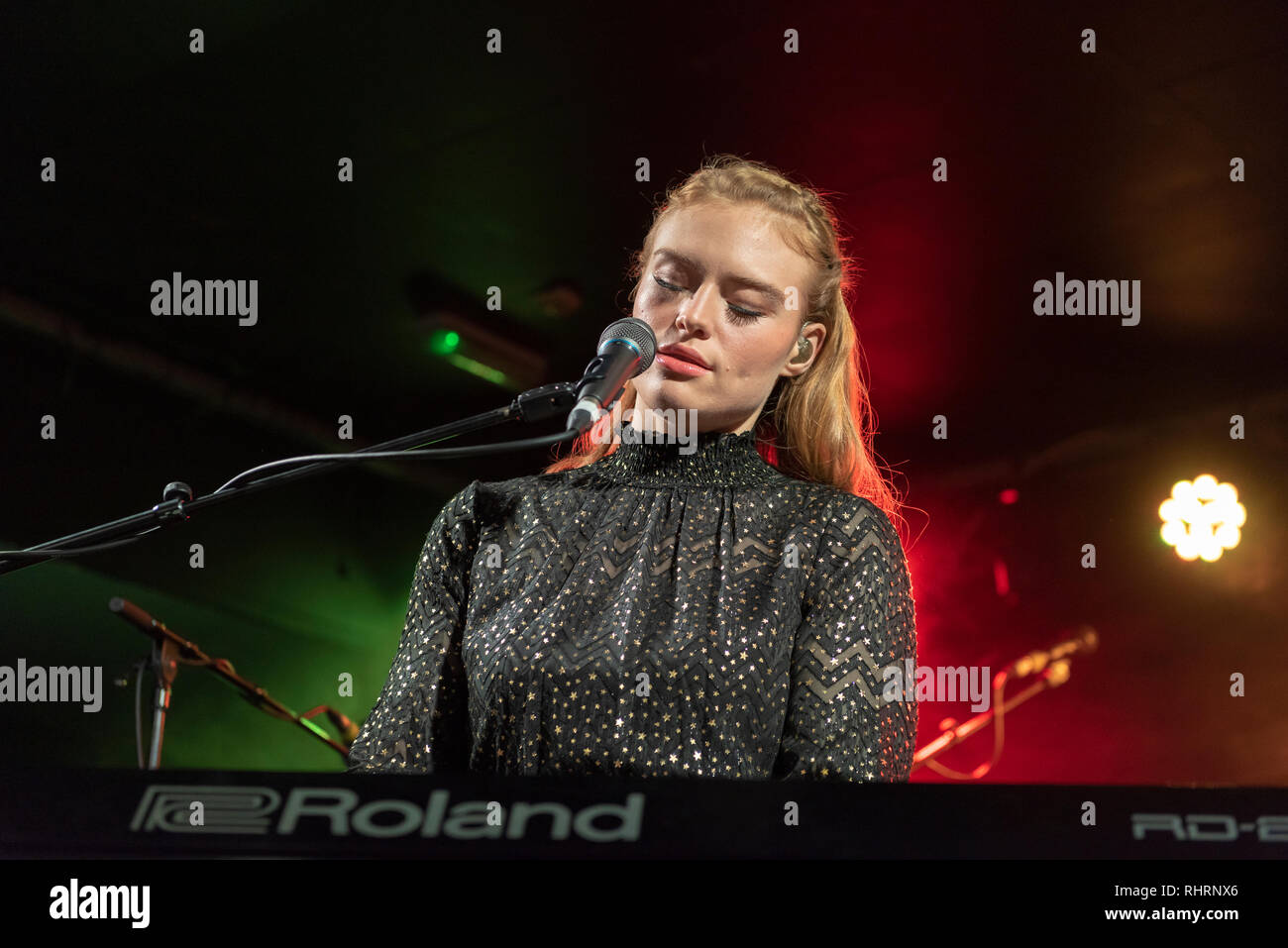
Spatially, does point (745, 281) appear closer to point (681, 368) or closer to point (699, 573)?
point (681, 368)

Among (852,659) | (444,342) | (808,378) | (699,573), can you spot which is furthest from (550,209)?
(852,659)

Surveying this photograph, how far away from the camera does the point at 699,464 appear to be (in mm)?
1884

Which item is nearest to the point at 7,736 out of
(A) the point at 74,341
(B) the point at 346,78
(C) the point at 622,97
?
(A) the point at 74,341

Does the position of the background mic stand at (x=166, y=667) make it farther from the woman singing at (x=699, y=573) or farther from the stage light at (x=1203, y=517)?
the stage light at (x=1203, y=517)

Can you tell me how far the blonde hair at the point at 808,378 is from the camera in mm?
1909

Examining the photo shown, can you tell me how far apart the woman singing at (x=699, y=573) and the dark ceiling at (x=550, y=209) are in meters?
1.21

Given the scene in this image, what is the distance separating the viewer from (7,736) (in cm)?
333

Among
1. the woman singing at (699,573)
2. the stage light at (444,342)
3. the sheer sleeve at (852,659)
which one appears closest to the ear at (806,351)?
the woman singing at (699,573)

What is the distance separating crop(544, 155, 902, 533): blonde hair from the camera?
6.26 ft

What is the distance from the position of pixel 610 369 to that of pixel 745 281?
588 millimetres

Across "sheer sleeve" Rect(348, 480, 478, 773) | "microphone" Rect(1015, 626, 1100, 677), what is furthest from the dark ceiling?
"sheer sleeve" Rect(348, 480, 478, 773)

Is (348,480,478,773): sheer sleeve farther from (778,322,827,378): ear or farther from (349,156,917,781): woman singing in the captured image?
(778,322,827,378): ear

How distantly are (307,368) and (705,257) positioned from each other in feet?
6.58
